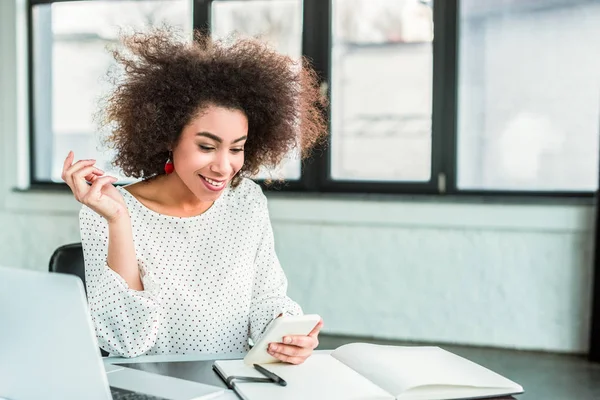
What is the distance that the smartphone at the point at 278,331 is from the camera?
49.3 inches

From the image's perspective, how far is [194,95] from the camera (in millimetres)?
1636

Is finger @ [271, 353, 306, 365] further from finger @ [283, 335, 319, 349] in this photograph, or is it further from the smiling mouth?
the smiling mouth

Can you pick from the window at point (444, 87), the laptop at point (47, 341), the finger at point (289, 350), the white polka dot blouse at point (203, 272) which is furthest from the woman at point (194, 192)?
the window at point (444, 87)

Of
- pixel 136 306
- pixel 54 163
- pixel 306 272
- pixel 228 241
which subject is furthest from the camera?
pixel 54 163

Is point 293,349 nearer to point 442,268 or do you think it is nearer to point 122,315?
point 122,315

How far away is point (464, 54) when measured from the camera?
4062mm

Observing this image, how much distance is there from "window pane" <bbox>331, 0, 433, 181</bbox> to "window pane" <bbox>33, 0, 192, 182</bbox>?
4.97 ft

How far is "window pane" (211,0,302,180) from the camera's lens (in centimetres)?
436

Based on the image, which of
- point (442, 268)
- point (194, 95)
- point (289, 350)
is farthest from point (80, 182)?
point (442, 268)

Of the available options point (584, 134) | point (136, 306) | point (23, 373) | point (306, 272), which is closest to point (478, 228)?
point (584, 134)

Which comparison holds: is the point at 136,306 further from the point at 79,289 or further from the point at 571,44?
the point at 571,44

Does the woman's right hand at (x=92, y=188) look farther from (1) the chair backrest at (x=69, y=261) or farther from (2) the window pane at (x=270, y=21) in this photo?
(2) the window pane at (x=270, y=21)

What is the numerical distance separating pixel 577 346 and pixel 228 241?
8.96ft

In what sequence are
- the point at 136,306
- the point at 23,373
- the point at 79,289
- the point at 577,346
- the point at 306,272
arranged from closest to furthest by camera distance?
the point at 79,289, the point at 23,373, the point at 136,306, the point at 577,346, the point at 306,272
